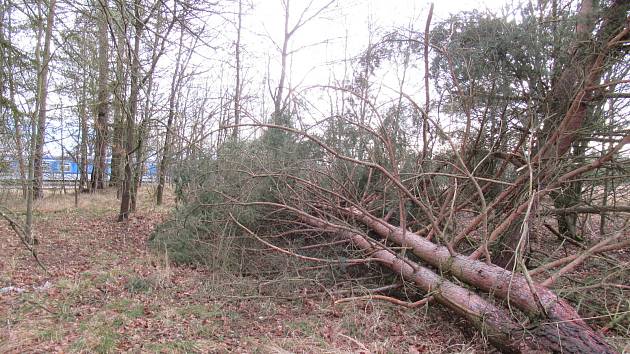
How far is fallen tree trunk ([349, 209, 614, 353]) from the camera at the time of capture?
3193mm

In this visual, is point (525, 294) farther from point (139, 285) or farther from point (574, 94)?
point (139, 285)

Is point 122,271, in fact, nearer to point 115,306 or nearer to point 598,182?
point 115,306

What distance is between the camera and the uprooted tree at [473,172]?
4445 millimetres

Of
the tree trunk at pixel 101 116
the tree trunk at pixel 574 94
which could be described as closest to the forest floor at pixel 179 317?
the tree trunk at pixel 574 94

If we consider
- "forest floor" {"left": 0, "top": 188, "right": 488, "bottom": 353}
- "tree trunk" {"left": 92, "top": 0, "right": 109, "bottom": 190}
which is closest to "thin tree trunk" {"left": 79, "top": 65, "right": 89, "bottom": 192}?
"tree trunk" {"left": 92, "top": 0, "right": 109, "bottom": 190}

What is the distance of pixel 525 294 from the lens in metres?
3.71

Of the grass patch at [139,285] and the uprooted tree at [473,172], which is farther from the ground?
the uprooted tree at [473,172]

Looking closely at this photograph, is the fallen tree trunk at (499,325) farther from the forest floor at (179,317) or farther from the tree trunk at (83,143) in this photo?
the tree trunk at (83,143)

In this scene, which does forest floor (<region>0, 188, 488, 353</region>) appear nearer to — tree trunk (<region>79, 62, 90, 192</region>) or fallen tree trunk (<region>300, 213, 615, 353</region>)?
fallen tree trunk (<region>300, 213, 615, 353</region>)

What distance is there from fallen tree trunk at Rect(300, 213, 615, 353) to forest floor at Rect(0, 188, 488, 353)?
0.27 m

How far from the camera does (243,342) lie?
3992 millimetres

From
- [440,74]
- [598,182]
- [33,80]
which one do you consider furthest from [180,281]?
[598,182]

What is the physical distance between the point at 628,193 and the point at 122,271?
7.27 metres

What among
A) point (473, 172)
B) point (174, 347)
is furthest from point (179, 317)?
point (473, 172)
